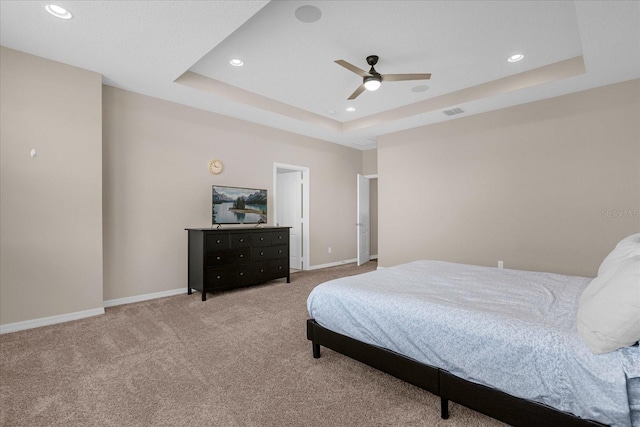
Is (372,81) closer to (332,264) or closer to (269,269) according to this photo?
(269,269)

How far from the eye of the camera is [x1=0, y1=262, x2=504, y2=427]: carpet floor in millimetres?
1779

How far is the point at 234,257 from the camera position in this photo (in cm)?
457

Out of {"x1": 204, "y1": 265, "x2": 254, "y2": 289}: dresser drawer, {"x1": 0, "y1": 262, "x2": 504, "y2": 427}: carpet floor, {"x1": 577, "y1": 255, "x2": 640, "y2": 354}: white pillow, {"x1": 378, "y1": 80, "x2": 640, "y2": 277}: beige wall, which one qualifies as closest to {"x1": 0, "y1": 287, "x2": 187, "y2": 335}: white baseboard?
{"x1": 0, "y1": 262, "x2": 504, "y2": 427}: carpet floor

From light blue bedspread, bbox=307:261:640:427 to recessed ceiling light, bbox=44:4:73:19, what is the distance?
308 cm

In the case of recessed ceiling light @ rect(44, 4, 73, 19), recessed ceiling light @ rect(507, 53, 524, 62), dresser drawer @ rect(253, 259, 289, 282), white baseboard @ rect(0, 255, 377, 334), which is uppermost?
recessed ceiling light @ rect(507, 53, 524, 62)

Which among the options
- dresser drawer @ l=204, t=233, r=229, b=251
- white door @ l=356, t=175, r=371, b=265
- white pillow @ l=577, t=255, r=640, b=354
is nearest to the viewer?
white pillow @ l=577, t=255, r=640, b=354

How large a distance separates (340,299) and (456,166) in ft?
13.1

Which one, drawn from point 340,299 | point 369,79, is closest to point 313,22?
point 369,79

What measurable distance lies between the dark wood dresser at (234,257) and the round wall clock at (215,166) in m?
1.03

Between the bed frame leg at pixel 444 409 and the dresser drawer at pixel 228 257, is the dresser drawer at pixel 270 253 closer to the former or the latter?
the dresser drawer at pixel 228 257

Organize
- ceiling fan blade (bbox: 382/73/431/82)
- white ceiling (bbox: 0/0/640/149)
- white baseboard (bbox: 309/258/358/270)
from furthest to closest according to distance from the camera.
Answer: white baseboard (bbox: 309/258/358/270), ceiling fan blade (bbox: 382/73/431/82), white ceiling (bbox: 0/0/640/149)

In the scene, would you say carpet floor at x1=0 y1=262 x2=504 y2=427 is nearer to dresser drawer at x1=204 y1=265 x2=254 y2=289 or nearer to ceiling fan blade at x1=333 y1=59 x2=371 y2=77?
dresser drawer at x1=204 y1=265 x2=254 y2=289

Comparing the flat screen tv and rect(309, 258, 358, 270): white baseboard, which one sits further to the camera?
rect(309, 258, 358, 270): white baseboard

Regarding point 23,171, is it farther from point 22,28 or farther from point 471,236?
point 471,236
